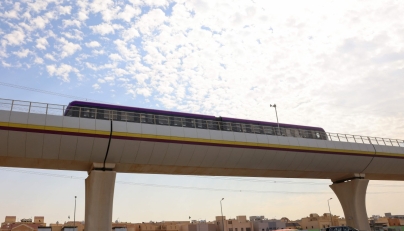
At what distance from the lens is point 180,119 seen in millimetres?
34531

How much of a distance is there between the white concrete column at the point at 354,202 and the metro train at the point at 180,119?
7119 millimetres

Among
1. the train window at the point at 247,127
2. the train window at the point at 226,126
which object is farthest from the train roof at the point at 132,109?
the train window at the point at 247,127

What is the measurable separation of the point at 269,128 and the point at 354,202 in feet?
47.4

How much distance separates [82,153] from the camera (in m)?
26.1

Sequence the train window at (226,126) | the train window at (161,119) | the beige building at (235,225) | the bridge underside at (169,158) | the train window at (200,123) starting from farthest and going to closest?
the beige building at (235,225) < the train window at (226,126) < the train window at (200,123) < the train window at (161,119) < the bridge underside at (169,158)

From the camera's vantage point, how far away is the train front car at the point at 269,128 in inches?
1499

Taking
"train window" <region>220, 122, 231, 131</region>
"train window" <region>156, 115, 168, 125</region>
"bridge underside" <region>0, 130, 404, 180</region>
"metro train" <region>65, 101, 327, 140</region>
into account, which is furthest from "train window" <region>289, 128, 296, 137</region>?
"train window" <region>156, 115, 168, 125</region>

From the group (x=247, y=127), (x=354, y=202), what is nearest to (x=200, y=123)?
(x=247, y=127)

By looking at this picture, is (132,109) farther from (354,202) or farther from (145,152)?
(354,202)

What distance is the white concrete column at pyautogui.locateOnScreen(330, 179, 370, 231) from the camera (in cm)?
4066

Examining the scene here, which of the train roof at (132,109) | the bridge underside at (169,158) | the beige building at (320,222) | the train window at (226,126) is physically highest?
the train roof at (132,109)

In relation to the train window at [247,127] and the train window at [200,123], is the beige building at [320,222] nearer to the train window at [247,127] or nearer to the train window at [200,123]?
the train window at [247,127]

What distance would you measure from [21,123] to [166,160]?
11923 millimetres

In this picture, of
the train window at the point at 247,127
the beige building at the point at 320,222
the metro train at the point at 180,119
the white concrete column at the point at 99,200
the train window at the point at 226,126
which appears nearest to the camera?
the white concrete column at the point at 99,200
